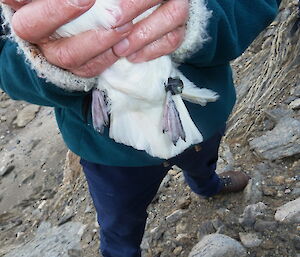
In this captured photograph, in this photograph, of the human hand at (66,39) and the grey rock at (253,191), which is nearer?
the human hand at (66,39)

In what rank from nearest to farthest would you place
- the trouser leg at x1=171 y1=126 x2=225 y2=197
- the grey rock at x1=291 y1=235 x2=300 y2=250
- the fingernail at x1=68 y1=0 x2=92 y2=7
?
1. the fingernail at x1=68 y1=0 x2=92 y2=7
2. the trouser leg at x1=171 y1=126 x2=225 y2=197
3. the grey rock at x1=291 y1=235 x2=300 y2=250

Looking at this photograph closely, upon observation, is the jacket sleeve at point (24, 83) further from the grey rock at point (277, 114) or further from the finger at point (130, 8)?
the grey rock at point (277, 114)

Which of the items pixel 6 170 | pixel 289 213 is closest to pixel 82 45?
pixel 289 213

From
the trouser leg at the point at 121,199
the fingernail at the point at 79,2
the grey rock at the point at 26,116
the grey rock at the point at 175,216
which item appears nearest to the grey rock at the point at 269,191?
the grey rock at the point at 175,216

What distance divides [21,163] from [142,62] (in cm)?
238

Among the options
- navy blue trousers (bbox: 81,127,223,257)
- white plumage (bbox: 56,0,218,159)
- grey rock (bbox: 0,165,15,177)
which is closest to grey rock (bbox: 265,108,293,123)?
navy blue trousers (bbox: 81,127,223,257)

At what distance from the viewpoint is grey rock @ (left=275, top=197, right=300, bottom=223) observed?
1.87m

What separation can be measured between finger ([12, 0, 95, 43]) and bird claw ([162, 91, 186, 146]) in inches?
11.5

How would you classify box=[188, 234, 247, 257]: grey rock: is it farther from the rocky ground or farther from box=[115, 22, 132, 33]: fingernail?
box=[115, 22, 132, 33]: fingernail

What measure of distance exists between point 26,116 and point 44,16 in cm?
298

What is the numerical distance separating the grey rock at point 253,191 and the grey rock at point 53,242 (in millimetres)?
728

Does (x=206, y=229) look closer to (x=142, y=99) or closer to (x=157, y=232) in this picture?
(x=157, y=232)

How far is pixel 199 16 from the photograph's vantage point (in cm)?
116

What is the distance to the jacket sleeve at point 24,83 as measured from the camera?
4.00 ft
